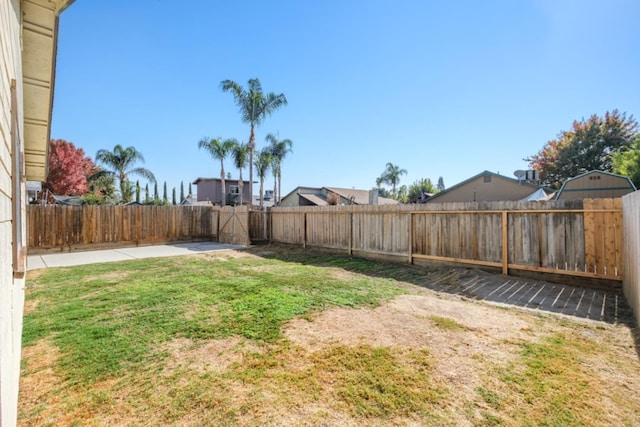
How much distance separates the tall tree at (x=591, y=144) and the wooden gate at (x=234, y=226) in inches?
1122

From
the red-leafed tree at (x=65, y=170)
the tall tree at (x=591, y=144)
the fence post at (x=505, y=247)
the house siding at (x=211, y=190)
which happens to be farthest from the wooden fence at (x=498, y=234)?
the red-leafed tree at (x=65, y=170)

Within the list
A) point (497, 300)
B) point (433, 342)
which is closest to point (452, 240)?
point (497, 300)

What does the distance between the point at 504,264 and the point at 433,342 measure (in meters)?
4.07

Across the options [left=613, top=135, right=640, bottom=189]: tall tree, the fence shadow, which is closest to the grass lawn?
the fence shadow

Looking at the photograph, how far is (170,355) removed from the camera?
2.88m

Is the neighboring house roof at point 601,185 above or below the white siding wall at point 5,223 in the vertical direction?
above

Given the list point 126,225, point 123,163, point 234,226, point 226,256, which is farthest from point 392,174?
point 226,256

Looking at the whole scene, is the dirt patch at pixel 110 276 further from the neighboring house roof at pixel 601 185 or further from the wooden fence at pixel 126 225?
the neighboring house roof at pixel 601 185

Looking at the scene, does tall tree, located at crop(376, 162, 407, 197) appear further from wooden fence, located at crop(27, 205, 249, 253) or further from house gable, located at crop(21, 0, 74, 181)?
house gable, located at crop(21, 0, 74, 181)

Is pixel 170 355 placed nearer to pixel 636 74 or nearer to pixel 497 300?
pixel 497 300

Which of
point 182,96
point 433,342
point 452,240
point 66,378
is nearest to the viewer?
point 66,378

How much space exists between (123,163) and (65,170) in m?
10.5

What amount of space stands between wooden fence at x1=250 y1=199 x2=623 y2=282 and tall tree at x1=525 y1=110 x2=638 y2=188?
25425 millimetres

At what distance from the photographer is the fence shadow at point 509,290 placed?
414 cm
